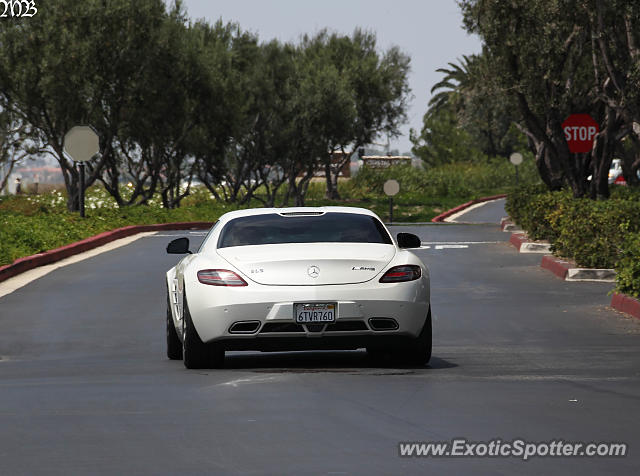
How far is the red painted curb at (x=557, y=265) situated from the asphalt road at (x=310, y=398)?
4.80 metres

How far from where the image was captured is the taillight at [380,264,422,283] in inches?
436

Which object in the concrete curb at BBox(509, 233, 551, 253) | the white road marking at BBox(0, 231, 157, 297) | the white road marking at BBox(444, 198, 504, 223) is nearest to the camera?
the white road marking at BBox(0, 231, 157, 297)

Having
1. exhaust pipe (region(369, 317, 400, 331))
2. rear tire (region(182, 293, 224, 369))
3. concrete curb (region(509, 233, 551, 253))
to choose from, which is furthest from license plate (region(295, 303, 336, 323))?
concrete curb (region(509, 233, 551, 253))

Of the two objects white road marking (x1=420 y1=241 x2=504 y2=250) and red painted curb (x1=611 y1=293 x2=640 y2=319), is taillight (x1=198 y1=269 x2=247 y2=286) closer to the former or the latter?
red painted curb (x1=611 y1=293 x2=640 y2=319)

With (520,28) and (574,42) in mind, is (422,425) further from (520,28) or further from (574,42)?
(574,42)

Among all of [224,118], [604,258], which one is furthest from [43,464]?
[224,118]

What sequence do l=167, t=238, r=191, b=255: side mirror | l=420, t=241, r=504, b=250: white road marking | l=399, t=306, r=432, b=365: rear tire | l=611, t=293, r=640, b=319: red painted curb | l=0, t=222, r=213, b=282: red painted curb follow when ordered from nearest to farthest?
l=399, t=306, r=432, b=365: rear tire → l=167, t=238, r=191, b=255: side mirror → l=611, t=293, r=640, b=319: red painted curb → l=0, t=222, r=213, b=282: red painted curb → l=420, t=241, r=504, b=250: white road marking

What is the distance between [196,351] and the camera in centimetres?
1135

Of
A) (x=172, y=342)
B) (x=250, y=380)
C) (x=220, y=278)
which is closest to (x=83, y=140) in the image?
(x=172, y=342)

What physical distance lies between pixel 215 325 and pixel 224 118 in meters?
46.2

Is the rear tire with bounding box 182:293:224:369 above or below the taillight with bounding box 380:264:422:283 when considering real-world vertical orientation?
below

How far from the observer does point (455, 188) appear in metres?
82.2

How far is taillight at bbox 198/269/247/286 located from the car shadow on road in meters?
0.87

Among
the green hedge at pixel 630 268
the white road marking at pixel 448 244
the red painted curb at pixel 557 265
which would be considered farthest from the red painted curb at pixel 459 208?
the green hedge at pixel 630 268
